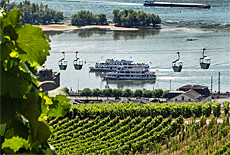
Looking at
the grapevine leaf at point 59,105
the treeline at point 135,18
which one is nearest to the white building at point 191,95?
the grapevine leaf at point 59,105

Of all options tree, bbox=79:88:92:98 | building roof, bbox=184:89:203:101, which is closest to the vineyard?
building roof, bbox=184:89:203:101

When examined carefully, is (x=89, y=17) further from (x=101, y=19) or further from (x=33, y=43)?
(x=33, y=43)

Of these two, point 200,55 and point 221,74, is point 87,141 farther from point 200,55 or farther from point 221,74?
point 200,55

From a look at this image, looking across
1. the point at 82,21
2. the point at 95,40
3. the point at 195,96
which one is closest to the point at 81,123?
the point at 195,96

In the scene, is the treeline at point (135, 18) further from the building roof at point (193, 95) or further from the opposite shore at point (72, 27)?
the building roof at point (193, 95)

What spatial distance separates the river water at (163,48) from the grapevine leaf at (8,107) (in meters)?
22.7

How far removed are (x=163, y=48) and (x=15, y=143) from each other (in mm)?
33169

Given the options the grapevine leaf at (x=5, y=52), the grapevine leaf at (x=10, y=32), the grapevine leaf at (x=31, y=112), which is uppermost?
the grapevine leaf at (x=10, y=32)

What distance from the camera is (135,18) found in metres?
49.2

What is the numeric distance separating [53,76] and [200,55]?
11.7m

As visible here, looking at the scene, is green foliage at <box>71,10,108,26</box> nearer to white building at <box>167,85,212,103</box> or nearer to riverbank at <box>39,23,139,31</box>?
riverbank at <box>39,23,139,31</box>

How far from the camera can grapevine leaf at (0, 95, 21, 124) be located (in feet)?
2.67

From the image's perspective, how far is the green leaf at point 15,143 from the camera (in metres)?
0.88

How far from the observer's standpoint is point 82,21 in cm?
5112
